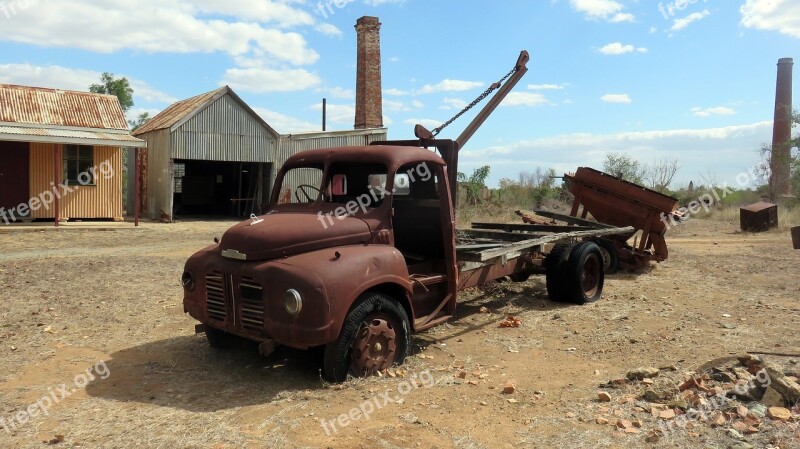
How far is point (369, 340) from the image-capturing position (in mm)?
4875

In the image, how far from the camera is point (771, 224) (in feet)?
63.2

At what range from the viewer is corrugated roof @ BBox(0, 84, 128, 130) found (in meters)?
17.5

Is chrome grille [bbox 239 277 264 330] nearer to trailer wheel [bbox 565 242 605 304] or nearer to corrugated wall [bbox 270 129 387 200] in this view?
trailer wheel [bbox 565 242 605 304]

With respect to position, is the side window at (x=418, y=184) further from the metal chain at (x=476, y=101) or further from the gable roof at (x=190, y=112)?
the gable roof at (x=190, y=112)

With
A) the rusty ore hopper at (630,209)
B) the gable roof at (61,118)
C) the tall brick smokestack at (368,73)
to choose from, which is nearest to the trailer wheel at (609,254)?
the rusty ore hopper at (630,209)

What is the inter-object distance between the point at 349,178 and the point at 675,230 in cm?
1809

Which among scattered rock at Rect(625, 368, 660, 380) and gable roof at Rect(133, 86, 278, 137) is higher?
gable roof at Rect(133, 86, 278, 137)

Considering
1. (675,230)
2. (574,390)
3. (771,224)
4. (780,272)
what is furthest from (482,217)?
(574,390)

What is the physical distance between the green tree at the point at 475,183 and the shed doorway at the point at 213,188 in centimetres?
967

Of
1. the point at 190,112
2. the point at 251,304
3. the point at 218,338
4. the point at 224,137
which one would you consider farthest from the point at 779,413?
the point at 224,137

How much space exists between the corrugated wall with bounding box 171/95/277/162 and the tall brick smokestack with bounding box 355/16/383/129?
4.59 meters

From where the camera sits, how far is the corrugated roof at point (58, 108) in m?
17.5

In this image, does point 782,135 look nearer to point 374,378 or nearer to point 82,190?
point 82,190

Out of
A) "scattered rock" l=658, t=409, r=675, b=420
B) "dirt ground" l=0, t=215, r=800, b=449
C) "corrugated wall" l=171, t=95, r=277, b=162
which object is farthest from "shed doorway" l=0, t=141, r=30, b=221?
"scattered rock" l=658, t=409, r=675, b=420
